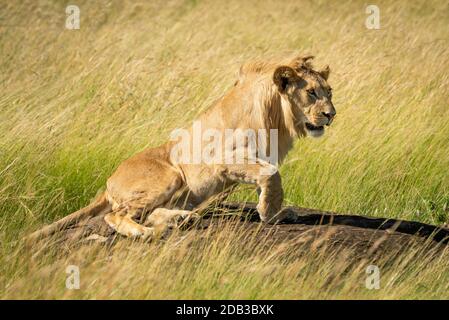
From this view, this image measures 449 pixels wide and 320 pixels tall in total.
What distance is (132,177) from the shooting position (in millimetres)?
7137

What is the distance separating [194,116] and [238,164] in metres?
3.18

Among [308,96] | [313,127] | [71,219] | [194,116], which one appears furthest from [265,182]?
[194,116]

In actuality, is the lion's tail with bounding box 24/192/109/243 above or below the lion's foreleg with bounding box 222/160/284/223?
below

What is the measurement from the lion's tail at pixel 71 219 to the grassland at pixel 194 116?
0.71 feet

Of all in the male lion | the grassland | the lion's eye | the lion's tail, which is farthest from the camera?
the lion's eye

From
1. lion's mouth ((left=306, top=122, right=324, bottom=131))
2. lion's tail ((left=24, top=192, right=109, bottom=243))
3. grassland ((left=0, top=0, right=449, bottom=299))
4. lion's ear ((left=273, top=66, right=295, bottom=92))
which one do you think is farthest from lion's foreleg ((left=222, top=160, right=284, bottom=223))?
lion's tail ((left=24, top=192, right=109, bottom=243))

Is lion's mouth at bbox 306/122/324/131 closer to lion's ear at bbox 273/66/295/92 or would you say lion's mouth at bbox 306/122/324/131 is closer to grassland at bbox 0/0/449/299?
lion's ear at bbox 273/66/295/92

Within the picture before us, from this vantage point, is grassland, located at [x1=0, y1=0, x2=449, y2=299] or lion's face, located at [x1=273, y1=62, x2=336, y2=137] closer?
grassland, located at [x1=0, y1=0, x2=449, y2=299]

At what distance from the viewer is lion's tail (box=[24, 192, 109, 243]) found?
22.1 ft

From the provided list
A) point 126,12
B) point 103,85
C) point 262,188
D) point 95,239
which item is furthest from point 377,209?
point 126,12

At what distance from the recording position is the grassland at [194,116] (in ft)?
19.5

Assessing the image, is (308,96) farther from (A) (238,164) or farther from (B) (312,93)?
(A) (238,164)

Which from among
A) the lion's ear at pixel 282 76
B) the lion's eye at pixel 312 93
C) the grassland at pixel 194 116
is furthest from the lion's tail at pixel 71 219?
the lion's eye at pixel 312 93

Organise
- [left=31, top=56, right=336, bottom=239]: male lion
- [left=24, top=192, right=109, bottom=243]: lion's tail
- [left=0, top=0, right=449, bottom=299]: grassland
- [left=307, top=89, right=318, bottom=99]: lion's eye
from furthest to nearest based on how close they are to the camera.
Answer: [left=307, top=89, right=318, bottom=99]: lion's eye, [left=31, top=56, right=336, bottom=239]: male lion, [left=24, top=192, right=109, bottom=243]: lion's tail, [left=0, top=0, right=449, bottom=299]: grassland
